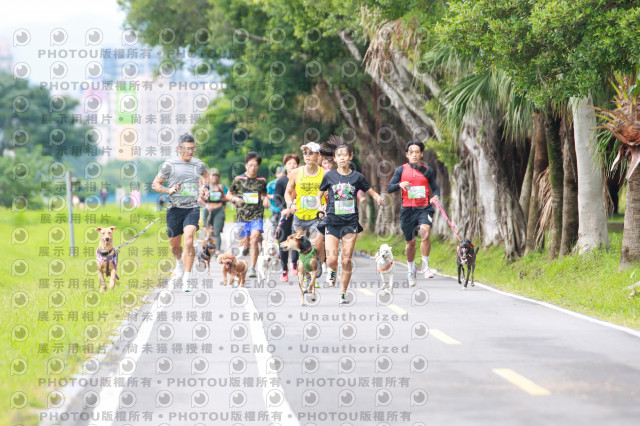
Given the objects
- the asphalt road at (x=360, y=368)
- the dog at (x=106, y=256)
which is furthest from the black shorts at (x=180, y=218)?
the asphalt road at (x=360, y=368)

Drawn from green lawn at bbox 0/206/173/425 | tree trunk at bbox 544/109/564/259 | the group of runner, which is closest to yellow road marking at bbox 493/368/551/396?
green lawn at bbox 0/206/173/425

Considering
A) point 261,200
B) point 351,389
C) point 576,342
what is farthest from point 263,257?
point 351,389

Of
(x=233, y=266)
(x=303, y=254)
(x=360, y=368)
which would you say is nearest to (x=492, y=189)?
(x=233, y=266)

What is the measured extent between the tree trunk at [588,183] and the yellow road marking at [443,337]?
26.8 feet

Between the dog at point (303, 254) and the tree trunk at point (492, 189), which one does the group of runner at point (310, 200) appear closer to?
the dog at point (303, 254)

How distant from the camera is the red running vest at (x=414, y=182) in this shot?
16766mm

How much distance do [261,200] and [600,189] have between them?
20.2 feet

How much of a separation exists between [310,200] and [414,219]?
2342 mm

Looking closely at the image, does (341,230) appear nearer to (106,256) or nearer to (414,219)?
(414,219)

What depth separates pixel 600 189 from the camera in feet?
59.3

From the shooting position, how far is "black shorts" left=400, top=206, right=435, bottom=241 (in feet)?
55.5

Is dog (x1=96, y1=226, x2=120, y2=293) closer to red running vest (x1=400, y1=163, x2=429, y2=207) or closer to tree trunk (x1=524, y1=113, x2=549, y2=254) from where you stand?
red running vest (x1=400, y1=163, x2=429, y2=207)

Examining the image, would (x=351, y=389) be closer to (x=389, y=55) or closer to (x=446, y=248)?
(x=389, y=55)

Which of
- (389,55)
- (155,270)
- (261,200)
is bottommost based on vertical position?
(155,270)
